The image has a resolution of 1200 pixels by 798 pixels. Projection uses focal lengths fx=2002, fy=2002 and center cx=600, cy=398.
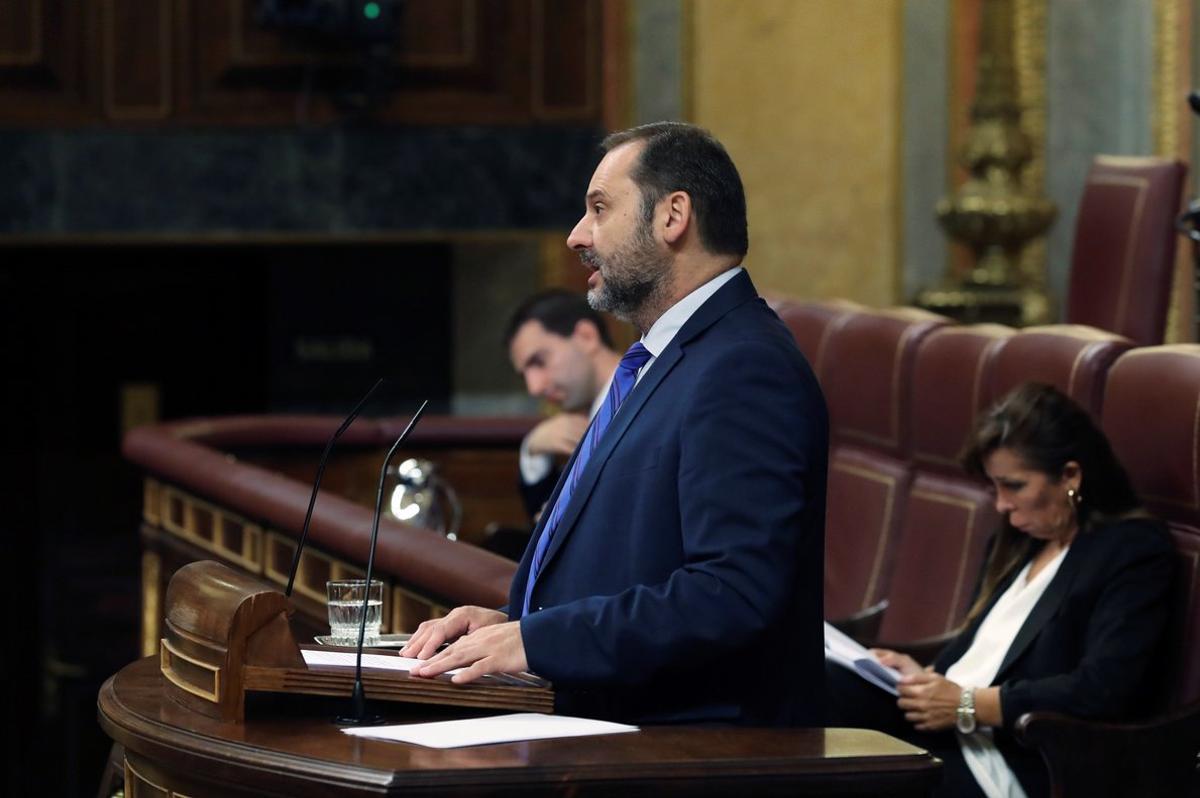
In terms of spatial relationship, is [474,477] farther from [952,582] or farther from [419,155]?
[952,582]

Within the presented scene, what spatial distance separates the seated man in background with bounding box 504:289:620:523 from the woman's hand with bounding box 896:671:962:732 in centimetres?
134

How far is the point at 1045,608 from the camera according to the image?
3180mm

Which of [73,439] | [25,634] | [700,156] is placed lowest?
[25,634]

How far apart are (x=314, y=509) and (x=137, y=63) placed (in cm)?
330

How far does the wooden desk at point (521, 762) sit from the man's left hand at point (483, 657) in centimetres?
12

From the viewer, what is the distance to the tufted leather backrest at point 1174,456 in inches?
120

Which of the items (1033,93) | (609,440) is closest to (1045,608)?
(609,440)

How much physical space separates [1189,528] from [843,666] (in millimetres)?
618

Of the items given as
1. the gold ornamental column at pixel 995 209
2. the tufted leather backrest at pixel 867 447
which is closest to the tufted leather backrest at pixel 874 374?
the tufted leather backrest at pixel 867 447

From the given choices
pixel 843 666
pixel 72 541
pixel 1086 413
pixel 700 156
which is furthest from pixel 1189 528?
pixel 72 541

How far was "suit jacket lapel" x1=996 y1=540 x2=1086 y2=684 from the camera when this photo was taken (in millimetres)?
3145

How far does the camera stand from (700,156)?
6.84 feet

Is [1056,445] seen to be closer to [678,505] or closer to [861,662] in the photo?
[861,662]

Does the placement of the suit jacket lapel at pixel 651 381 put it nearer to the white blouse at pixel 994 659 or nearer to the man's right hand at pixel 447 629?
Result: the man's right hand at pixel 447 629
